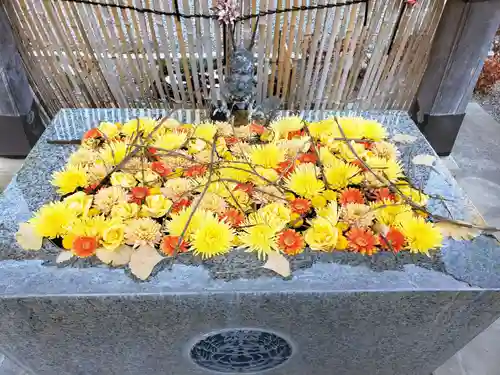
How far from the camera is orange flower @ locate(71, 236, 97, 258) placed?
1.12 metres

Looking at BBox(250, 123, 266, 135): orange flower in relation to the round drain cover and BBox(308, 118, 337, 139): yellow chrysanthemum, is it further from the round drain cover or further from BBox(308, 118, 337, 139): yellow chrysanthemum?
the round drain cover

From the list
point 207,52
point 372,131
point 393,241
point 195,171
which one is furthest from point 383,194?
point 207,52

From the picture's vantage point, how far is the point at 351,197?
1.28 meters

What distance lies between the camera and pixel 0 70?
2.40 meters

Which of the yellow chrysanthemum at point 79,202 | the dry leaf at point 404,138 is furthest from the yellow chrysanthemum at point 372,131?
the yellow chrysanthemum at point 79,202

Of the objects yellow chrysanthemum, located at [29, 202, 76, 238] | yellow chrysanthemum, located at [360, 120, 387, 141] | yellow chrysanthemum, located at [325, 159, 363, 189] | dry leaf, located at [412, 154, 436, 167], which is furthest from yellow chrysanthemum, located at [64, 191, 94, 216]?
dry leaf, located at [412, 154, 436, 167]

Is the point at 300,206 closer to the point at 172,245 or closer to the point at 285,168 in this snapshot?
the point at 285,168

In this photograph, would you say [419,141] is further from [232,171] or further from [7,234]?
[7,234]

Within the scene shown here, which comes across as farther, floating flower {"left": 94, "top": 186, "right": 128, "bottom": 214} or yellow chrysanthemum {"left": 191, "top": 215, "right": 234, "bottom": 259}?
floating flower {"left": 94, "top": 186, "right": 128, "bottom": 214}

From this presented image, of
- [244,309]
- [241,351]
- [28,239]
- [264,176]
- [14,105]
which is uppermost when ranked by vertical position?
[264,176]

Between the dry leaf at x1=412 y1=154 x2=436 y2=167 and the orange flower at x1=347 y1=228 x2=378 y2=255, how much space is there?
544 mm

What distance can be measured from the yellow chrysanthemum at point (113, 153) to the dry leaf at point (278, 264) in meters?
0.65

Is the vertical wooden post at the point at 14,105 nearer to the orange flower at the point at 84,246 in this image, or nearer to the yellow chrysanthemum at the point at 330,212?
the orange flower at the point at 84,246

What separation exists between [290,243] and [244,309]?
0.23 m
